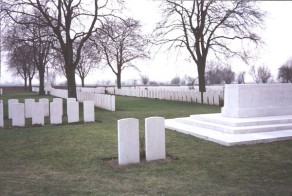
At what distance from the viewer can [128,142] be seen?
23.2 feet

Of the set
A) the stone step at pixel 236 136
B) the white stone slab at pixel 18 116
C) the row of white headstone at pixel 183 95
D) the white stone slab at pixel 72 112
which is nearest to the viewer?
the stone step at pixel 236 136

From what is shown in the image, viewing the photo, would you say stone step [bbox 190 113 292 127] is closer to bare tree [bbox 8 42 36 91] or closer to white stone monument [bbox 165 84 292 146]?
white stone monument [bbox 165 84 292 146]

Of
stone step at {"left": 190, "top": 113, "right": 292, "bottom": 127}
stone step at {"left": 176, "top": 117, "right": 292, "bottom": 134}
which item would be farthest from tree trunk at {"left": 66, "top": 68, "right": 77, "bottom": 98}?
stone step at {"left": 176, "top": 117, "right": 292, "bottom": 134}

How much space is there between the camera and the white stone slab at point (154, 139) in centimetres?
732

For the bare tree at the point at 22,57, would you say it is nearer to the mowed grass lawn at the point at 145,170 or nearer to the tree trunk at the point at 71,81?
the tree trunk at the point at 71,81

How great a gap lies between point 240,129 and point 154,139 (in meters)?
3.64

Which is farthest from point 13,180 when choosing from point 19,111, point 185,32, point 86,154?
point 185,32

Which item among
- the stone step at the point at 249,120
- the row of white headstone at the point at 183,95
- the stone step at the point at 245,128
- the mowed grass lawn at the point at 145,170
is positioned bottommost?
the mowed grass lawn at the point at 145,170

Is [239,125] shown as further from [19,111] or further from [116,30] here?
[116,30]

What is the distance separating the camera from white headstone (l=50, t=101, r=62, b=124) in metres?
13.6

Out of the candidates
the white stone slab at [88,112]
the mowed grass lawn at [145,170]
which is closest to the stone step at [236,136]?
the mowed grass lawn at [145,170]

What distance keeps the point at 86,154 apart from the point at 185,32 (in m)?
20.7

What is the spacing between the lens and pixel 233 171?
6289mm

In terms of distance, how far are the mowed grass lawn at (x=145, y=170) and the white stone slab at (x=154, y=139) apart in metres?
0.31
